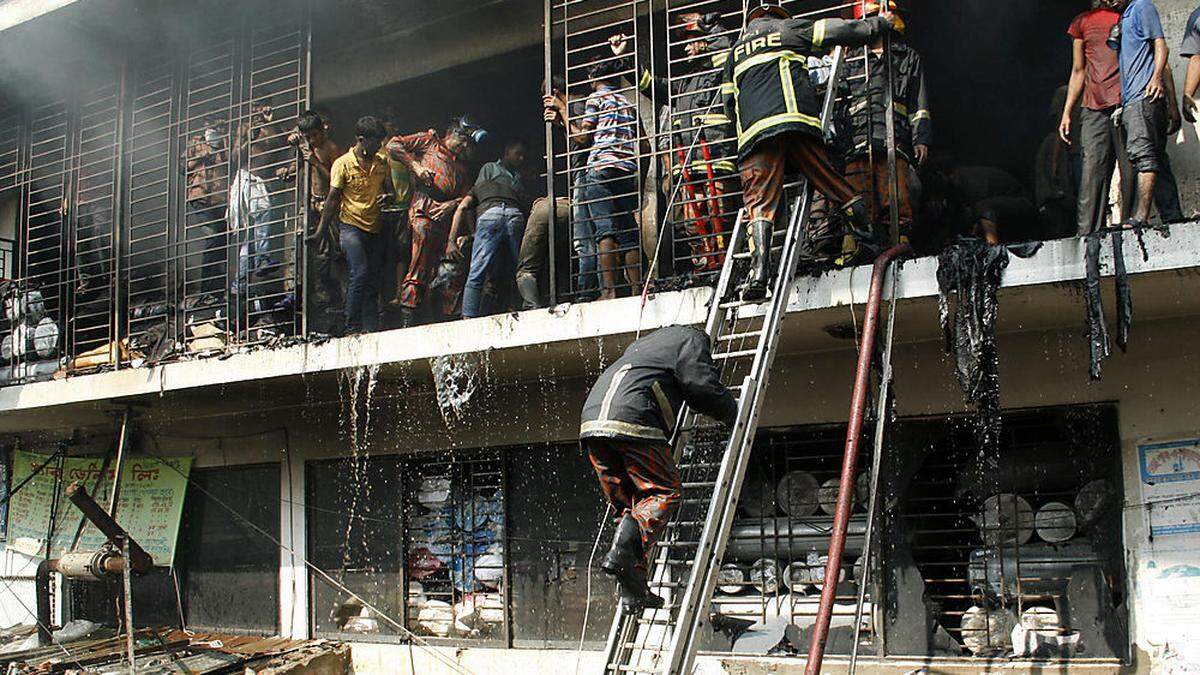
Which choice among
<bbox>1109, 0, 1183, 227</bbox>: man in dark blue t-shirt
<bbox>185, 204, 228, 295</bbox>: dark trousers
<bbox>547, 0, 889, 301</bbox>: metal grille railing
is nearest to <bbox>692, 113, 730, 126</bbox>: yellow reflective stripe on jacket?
<bbox>547, 0, 889, 301</bbox>: metal grille railing

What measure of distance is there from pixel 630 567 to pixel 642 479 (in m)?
0.50

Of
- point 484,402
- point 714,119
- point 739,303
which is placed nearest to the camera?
point 739,303

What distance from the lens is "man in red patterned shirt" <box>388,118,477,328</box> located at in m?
9.48

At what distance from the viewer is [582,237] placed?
833 cm

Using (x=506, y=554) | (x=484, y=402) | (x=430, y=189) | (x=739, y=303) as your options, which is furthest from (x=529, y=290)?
(x=739, y=303)

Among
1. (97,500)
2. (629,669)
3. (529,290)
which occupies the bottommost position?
(629,669)

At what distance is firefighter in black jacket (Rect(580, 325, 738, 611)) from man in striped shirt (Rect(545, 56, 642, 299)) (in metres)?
2.52

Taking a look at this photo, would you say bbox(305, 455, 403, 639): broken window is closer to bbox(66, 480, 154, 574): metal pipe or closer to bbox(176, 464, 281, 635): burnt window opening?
bbox(176, 464, 281, 635): burnt window opening

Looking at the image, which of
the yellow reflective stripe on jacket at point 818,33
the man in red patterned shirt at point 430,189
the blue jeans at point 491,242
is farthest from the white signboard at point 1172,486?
the man in red patterned shirt at point 430,189

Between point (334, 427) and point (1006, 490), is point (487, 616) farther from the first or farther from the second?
point (1006, 490)

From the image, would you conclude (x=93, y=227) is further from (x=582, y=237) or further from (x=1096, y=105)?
(x=1096, y=105)

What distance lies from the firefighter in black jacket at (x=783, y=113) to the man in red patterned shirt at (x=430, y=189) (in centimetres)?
359

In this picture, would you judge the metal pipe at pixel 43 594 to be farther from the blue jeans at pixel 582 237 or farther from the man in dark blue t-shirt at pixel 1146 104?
the man in dark blue t-shirt at pixel 1146 104

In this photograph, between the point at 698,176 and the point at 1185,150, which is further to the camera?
A: the point at 698,176
